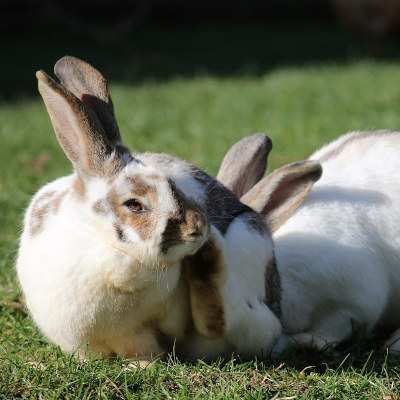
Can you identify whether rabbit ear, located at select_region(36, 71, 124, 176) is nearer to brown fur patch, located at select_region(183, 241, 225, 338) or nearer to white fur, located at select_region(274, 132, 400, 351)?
brown fur patch, located at select_region(183, 241, 225, 338)

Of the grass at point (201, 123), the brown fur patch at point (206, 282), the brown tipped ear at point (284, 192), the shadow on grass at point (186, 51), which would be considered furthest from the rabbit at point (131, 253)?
the shadow on grass at point (186, 51)

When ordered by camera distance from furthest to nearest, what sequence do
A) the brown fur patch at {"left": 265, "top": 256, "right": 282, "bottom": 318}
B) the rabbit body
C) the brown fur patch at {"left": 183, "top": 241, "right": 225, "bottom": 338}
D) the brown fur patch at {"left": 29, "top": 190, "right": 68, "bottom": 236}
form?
1. the brown fur patch at {"left": 265, "top": 256, "right": 282, "bottom": 318}
2. the brown fur patch at {"left": 29, "top": 190, "right": 68, "bottom": 236}
3. the brown fur patch at {"left": 183, "top": 241, "right": 225, "bottom": 338}
4. the rabbit body

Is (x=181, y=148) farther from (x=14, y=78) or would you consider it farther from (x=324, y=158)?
(x=14, y=78)

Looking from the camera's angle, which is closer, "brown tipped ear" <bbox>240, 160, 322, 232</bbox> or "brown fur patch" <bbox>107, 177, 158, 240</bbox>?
"brown fur patch" <bbox>107, 177, 158, 240</bbox>

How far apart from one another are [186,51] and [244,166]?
9.37m

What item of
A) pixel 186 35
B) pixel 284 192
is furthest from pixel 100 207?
pixel 186 35

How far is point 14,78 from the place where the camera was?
36.7 feet

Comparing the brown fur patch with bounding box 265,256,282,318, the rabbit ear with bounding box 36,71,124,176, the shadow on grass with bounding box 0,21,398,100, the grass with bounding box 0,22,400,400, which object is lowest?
the shadow on grass with bounding box 0,21,398,100

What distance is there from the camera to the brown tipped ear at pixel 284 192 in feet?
12.2

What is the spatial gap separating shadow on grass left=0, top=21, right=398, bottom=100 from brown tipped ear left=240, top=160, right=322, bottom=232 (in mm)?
6812

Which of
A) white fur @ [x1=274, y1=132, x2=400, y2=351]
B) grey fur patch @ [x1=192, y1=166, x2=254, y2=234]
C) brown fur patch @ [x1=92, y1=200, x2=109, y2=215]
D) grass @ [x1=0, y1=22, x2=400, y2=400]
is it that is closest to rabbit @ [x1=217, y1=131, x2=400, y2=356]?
white fur @ [x1=274, y1=132, x2=400, y2=351]

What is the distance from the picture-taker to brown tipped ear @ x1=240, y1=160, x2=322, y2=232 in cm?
371

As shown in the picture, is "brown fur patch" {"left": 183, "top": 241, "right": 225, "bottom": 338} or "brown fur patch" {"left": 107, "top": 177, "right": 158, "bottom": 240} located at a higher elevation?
"brown fur patch" {"left": 107, "top": 177, "right": 158, "bottom": 240}

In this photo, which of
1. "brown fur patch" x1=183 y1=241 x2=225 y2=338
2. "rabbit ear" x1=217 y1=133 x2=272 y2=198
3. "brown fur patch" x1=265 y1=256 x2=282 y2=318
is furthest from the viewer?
"rabbit ear" x1=217 y1=133 x2=272 y2=198
